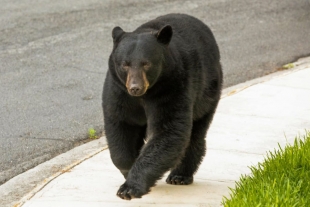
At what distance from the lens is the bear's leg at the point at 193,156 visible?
6.43m

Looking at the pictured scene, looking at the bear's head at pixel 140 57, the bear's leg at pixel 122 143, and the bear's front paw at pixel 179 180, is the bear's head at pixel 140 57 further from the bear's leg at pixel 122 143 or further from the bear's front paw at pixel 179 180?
the bear's front paw at pixel 179 180

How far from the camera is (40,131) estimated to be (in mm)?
8141

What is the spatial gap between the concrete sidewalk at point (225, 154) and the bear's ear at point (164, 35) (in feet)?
4.15

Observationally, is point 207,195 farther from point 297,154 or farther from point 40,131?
point 40,131

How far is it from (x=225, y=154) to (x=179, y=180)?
0.86m

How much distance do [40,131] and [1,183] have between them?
150 centimetres

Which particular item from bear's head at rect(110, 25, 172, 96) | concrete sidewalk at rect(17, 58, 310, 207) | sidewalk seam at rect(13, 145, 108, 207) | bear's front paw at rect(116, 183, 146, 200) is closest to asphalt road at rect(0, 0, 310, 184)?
sidewalk seam at rect(13, 145, 108, 207)

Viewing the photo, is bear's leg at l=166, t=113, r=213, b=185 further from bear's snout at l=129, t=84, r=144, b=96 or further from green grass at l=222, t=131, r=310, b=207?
bear's snout at l=129, t=84, r=144, b=96

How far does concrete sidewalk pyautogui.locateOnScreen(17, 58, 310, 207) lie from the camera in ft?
19.9

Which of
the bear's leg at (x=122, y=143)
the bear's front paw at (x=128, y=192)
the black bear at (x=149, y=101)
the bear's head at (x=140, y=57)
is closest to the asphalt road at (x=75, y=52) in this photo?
the bear's leg at (x=122, y=143)

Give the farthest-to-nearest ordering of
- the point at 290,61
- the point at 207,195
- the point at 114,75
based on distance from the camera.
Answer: the point at 290,61
the point at 207,195
the point at 114,75

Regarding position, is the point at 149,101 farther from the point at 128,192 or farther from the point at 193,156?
the point at 193,156

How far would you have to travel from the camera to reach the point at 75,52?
11398 mm

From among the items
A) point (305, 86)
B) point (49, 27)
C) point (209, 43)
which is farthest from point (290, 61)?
point (209, 43)
